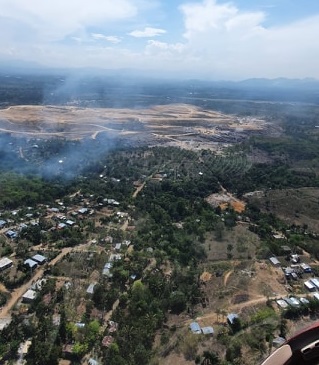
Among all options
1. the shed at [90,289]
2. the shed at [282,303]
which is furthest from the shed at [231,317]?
the shed at [90,289]

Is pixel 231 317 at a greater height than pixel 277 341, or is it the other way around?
pixel 277 341

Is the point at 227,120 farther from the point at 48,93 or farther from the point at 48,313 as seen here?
the point at 48,313

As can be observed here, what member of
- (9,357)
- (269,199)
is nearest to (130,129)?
(269,199)

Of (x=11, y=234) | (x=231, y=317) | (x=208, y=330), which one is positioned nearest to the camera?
(x=208, y=330)

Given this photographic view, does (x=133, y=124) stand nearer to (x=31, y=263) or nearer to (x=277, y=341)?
(x=31, y=263)

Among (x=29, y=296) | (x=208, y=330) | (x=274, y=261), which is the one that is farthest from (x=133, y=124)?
(x=208, y=330)

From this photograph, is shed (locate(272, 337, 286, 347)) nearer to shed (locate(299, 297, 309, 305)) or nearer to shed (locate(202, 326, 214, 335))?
shed (locate(202, 326, 214, 335))

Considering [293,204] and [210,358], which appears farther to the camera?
[293,204]
